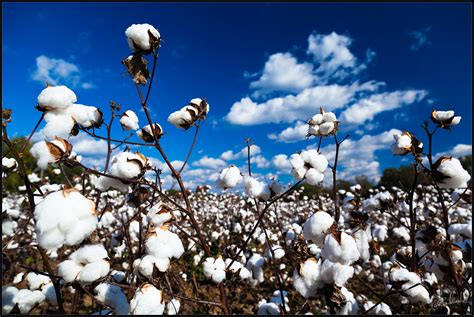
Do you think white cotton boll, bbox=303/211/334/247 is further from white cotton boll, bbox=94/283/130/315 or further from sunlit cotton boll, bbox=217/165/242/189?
white cotton boll, bbox=94/283/130/315

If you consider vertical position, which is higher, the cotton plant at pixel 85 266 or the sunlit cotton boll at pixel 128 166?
the sunlit cotton boll at pixel 128 166

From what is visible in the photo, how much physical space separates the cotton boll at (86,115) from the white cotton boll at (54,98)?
5cm

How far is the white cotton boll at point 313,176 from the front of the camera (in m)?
1.62

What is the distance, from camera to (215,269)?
1.84 metres

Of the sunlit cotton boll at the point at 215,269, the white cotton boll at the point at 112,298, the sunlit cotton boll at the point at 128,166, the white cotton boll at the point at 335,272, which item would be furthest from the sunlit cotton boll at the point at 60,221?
the white cotton boll at the point at 335,272

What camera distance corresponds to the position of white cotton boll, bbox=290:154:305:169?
1.66 meters

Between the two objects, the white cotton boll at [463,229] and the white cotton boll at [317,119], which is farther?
the white cotton boll at [463,229]

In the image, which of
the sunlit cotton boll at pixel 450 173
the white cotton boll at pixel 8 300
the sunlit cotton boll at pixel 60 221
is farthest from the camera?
the white cotton boll at pixel 8 300

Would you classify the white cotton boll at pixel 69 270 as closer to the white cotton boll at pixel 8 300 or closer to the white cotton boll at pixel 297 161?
the white cotton boll at pixel 8 300

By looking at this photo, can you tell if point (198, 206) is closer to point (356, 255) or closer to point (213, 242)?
point (213, 242)

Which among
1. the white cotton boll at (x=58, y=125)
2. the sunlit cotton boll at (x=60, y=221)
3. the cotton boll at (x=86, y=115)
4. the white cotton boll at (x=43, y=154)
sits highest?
the cotton boll at (x=86, y=115)

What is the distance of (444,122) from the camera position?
7.13ft

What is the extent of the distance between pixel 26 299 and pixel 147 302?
1.10 metres

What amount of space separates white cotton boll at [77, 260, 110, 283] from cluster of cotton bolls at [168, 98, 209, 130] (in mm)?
838
